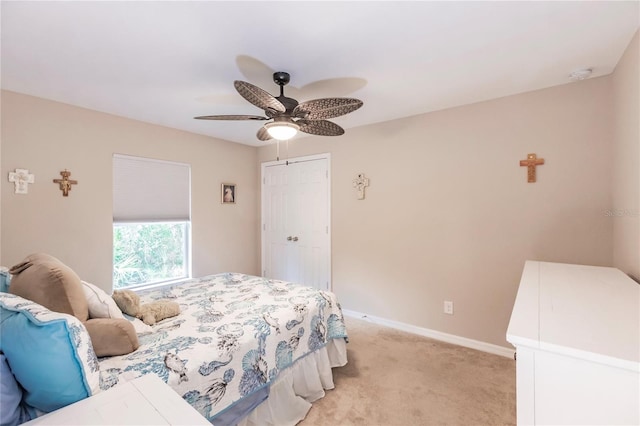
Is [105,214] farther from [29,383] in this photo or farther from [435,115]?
[435,115]

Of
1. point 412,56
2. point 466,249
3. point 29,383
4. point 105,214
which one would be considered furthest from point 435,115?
point 105,214

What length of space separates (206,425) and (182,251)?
3364 mm

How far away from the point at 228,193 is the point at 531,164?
12.0 feet

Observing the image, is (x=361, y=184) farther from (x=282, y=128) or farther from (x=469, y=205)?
(x=282, y=128)

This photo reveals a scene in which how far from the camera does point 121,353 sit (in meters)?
1.38

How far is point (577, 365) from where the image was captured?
0.81 meters

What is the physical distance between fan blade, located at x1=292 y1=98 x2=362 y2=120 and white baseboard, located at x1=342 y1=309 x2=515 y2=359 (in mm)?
2491

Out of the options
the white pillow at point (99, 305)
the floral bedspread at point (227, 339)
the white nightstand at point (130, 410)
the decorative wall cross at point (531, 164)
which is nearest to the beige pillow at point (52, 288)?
the white pillow at point (99, 305)

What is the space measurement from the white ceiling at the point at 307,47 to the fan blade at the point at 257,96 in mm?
318

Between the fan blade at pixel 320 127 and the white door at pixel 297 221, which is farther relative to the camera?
the white door at pixel 297 221

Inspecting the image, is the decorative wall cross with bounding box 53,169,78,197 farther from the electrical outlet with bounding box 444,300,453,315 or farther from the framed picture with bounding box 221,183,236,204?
the electrical outlet with bounding box 444,300,453,315

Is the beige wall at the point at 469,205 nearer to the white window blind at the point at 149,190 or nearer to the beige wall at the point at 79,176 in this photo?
the beige wall at the point at 79,176

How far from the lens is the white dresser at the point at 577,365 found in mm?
763

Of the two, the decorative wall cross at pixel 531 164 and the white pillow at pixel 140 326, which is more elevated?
the decorative wall cross at pixel 531 164
